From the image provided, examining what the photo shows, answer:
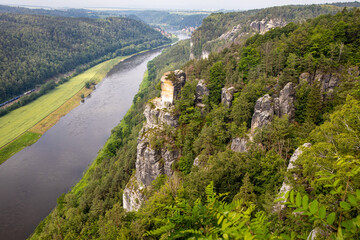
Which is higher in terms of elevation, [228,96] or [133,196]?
[228,96]

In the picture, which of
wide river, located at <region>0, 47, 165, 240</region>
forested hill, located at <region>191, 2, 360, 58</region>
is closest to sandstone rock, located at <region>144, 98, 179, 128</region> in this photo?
wide river, located at <region>0, 47, 165, 240</region>

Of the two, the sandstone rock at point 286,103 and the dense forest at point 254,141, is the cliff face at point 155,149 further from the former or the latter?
the sandstone rock at point 286,103

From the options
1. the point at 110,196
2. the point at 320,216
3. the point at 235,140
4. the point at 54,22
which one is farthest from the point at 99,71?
the point at 320,216

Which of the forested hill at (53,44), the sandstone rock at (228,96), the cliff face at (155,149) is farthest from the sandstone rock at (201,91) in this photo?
the forested hill at (53,44)

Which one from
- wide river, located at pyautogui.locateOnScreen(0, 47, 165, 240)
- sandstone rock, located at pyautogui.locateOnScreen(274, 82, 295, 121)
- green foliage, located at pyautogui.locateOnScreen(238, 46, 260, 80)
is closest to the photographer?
sandstone rock, located at pyautogui.locateOnScreen(274, 82, 295, 121)

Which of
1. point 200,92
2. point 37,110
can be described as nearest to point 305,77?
point 200,92

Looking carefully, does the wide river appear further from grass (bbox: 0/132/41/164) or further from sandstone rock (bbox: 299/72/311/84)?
sandstone rock (bbox: 299/72/311/84)

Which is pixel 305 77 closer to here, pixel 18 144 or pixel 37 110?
pixel 18 144

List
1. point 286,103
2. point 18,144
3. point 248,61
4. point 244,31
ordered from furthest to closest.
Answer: point 244,31
point 18,144
point 248,61
point 286,103
